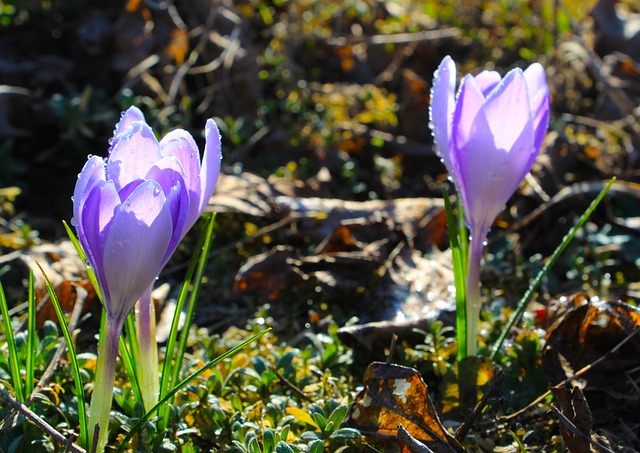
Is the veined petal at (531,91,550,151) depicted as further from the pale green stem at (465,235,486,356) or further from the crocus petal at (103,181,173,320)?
the crocus petal at (103,181,173,320)

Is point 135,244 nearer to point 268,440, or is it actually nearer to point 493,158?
point 268,440

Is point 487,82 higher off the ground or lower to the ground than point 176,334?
higher

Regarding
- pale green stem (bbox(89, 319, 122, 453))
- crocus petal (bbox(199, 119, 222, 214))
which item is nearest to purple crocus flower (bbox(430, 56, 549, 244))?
crocus petal (bbox(199, 119, 222, 214))

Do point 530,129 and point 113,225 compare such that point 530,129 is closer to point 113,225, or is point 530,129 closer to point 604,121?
point 113,225

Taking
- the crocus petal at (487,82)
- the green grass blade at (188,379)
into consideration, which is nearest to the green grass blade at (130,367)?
the green grass blade at (188,379)

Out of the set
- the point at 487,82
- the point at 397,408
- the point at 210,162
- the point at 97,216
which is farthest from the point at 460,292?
the point at 97,216

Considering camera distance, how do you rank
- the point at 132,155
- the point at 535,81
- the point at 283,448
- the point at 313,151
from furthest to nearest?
the point at 313,151 < the point at 535,81 < the point at 283,448 < the point at 132,155

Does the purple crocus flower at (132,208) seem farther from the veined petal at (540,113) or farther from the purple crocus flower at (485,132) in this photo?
the veined petal at (540,113)
